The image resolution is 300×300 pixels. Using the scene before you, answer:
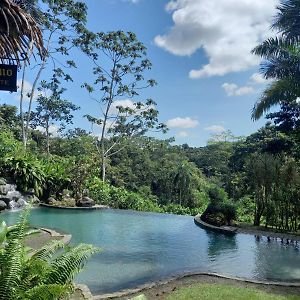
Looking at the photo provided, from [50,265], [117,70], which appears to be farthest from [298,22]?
[117,70]

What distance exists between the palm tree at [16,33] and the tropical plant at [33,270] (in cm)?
168

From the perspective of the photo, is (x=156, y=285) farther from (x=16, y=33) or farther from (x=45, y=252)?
(x=16, y=33)

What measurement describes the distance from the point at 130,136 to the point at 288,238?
59.2ft

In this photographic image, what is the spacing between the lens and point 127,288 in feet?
20.4

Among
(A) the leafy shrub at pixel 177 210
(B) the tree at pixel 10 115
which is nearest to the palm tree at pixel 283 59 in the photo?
(A) the leafy shrub at pixel 177 210

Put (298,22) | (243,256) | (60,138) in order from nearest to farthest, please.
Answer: (243,256)
(298,22)
(60,138)

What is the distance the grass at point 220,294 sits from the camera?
219 inches

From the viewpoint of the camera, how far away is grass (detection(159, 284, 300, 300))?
18.3 ft

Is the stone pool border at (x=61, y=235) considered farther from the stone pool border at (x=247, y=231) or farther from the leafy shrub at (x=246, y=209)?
the leafy shrub at (x=246, y=209)

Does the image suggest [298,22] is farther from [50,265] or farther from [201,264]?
[50,265]

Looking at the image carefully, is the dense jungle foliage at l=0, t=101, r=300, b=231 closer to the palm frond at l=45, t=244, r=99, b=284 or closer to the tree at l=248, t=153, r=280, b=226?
the tree at l=248, t=153, r=280, b=226

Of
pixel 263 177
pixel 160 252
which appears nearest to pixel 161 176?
pixel 263 177

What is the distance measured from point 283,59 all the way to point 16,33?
8.99 m

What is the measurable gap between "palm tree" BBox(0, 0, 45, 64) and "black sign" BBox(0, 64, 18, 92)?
364 millimetres
